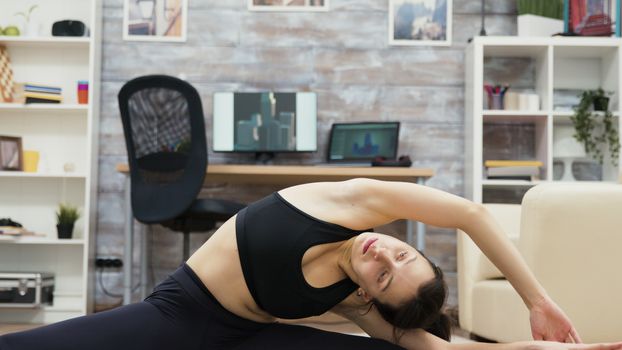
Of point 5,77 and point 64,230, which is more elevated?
point 5,77

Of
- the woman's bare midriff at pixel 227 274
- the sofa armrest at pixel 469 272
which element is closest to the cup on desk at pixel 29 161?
the sofa armrest at pixel 469 272

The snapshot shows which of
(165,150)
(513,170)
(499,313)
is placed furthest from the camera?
(513,170)

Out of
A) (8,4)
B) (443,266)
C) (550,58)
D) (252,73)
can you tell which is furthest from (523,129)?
(8,4)

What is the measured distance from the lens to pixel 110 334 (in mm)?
1798

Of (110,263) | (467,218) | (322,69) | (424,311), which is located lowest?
(110,263)

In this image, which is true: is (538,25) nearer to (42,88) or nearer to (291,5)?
(291,5)

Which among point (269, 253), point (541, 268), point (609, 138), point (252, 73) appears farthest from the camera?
point (252, 73)

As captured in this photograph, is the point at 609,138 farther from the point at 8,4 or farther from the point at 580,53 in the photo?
the point at 8,4

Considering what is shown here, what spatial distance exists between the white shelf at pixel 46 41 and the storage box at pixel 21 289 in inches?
55.4

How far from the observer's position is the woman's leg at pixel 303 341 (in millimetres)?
1928

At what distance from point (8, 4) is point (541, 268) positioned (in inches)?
154

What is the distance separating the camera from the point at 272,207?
6.10 feet

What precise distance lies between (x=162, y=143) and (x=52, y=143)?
4.67 feet

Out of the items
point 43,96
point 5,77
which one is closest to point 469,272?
point 43,96
